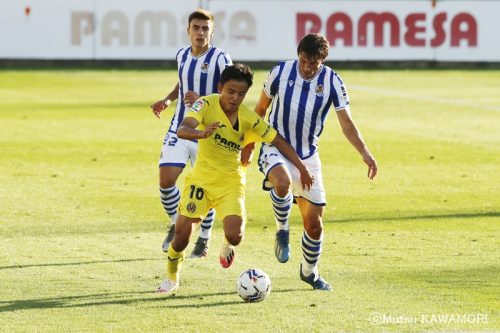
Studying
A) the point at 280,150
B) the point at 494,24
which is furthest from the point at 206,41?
the point at 494,24

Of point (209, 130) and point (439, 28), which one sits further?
point (439, 28)

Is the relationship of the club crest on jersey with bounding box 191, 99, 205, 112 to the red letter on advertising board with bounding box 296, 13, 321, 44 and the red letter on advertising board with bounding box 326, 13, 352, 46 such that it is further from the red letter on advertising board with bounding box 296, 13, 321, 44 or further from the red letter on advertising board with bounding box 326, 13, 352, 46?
the red letter on advertising board with bounding box 326, 13, 352, 46

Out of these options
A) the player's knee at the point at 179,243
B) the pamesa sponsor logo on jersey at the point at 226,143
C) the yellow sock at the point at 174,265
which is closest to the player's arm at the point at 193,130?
the pamesa sponsor logo on jersey at the point at 226,143

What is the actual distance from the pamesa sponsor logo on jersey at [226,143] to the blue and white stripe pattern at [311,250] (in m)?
0.98

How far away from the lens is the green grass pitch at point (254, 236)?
29.5ft

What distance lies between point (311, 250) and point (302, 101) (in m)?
Answer: 1.23

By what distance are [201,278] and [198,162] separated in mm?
1081

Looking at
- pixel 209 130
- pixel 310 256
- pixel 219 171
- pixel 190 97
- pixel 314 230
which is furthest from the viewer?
pixel 190 97

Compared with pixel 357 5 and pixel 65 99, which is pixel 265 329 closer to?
pixel 65 99

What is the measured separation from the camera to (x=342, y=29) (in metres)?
38.7

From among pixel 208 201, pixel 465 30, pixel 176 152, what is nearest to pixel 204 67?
pixel 176 152

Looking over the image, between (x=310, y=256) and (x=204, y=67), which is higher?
(x=204, y=67)

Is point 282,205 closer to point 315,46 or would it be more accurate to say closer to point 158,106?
point 315,46

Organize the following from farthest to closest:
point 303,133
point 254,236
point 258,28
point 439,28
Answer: point 439,28
point 258,28
point 254,236
point 303,133
